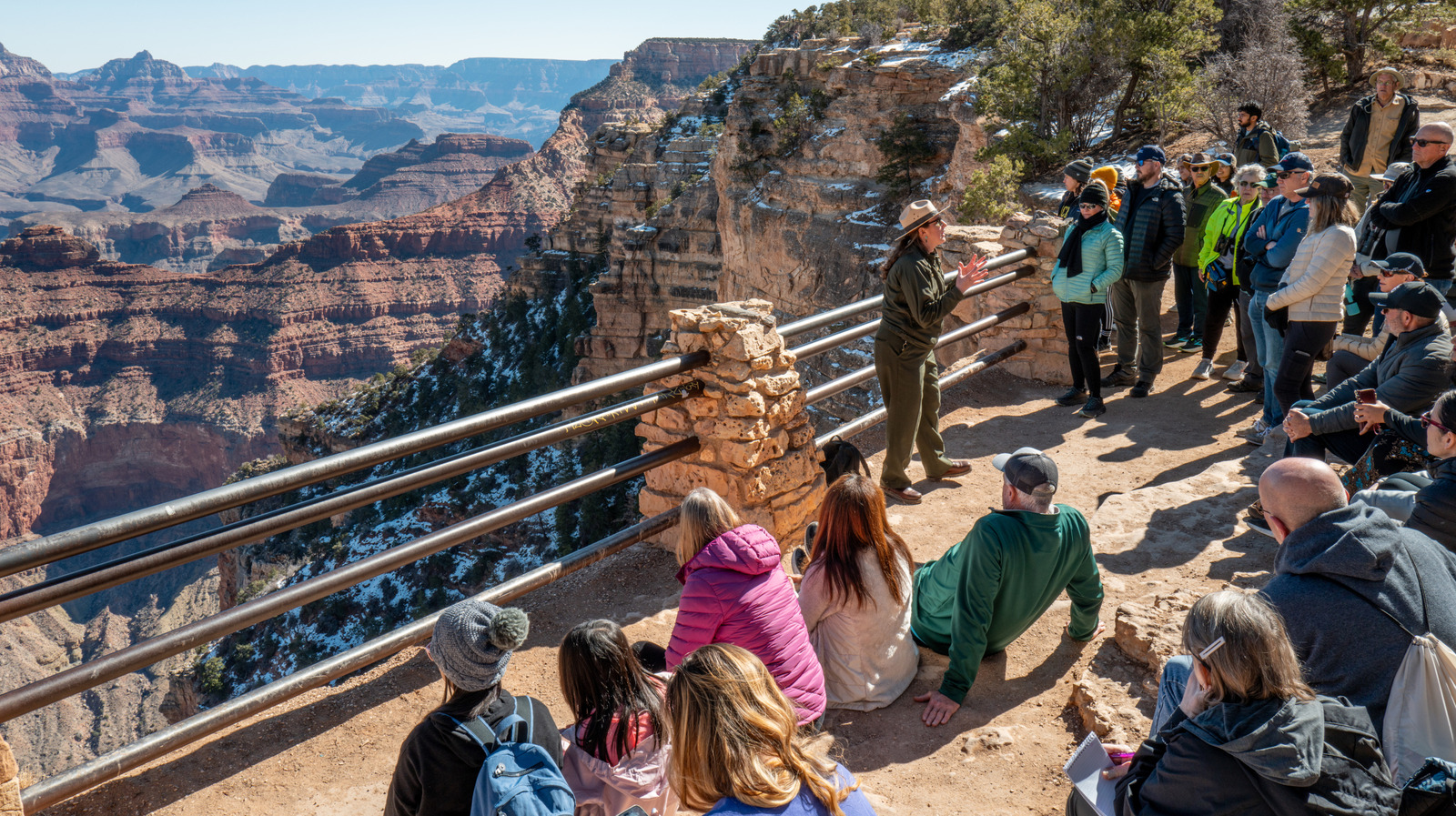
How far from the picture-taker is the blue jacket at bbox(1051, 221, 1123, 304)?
582 centimetres

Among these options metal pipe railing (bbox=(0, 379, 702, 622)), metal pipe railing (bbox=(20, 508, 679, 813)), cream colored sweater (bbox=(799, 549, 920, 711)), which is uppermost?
metal pipe railing (bbox=(0, 379, 702, 622))

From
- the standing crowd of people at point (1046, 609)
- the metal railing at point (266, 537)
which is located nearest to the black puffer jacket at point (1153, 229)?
the standing crowd of people at point (1046, 609)

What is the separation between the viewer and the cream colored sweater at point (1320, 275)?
4.62 meters

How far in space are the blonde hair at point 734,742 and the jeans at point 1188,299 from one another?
7.03m

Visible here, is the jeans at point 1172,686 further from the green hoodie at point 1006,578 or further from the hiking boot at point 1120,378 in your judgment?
the hiking boot at point 1120,378

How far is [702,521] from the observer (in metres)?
2.82

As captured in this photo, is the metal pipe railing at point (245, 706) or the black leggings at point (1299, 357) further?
the black leggings at point (1299, 357)

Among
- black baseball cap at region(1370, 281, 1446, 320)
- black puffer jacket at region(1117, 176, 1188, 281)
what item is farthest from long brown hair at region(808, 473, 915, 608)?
black puffer jacket at region(1117, 176, 1188, 281)

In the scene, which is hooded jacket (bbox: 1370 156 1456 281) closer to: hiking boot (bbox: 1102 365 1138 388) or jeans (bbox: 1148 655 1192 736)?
hiking boot (bbox: 1102 365 1138 388)

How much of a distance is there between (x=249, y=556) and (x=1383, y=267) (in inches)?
1392

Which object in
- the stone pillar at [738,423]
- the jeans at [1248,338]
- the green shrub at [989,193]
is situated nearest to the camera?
the stone pillar at [738,423]

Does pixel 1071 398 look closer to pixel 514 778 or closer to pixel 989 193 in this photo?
pixel 514 778

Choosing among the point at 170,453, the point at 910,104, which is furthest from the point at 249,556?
the point at 170,453

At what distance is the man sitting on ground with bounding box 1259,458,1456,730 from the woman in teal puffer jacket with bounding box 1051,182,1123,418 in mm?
3743
